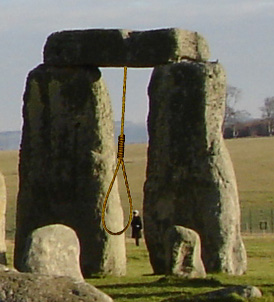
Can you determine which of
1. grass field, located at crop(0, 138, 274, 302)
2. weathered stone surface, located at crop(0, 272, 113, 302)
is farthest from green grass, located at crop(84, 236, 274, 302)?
weathered stone surface, located at crop(0, 272, 113, 302)

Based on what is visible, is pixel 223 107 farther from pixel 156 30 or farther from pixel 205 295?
pixel 205 295

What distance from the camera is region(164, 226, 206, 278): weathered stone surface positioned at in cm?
2369

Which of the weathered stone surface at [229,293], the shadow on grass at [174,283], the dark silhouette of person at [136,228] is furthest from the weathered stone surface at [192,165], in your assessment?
the weathered stone surface at [229,293]

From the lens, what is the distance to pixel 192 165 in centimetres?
2680

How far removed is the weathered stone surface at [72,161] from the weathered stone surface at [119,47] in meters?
0.29

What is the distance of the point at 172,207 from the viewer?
88.5ft

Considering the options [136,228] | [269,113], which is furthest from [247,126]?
[136,228]

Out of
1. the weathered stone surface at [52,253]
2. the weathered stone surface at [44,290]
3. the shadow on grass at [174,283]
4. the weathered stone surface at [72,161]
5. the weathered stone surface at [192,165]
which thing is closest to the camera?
the weathered stone surface at [44,290]

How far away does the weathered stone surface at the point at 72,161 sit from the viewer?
26.9 m

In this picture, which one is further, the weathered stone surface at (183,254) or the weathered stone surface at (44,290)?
the weathered stone surface at (183,254)

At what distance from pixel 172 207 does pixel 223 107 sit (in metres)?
2.11

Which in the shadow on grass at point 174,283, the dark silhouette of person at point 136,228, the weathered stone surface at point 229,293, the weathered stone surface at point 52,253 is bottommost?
the weathered stone surface at point 229,293

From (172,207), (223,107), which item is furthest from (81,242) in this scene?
(223,107)

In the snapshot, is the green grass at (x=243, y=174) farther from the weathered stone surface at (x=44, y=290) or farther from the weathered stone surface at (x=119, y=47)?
the weathered stone surface at (x=44, y=290)
